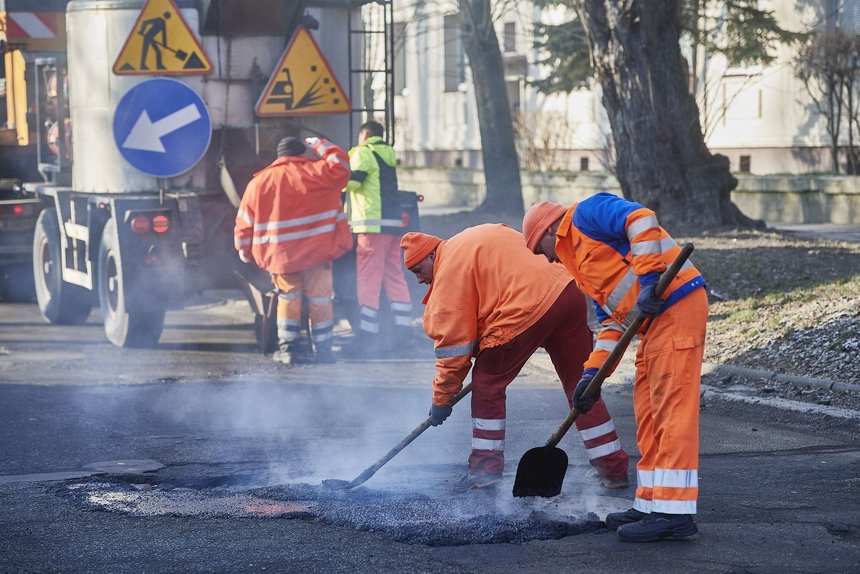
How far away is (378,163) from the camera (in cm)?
1017

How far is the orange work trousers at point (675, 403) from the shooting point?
192 inches

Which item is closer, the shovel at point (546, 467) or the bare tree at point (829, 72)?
the shovel at point (546, 467)

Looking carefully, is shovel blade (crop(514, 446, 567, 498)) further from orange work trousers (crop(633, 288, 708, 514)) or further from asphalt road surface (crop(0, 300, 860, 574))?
orange work trousers (crop(633, 288, 708, 514))

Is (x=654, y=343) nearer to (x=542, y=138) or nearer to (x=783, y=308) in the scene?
(x=783, y=308)

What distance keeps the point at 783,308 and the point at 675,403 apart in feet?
16.4

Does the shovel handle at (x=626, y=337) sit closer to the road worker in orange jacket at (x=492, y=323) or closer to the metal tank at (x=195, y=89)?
the road worker in orange jacket at (x=492, y=323)

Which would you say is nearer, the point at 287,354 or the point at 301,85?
the point at 287,354

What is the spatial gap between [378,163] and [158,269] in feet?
6.43

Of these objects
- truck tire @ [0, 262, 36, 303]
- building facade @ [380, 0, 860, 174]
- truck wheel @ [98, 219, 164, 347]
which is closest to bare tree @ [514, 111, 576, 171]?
building facade @ [380, 0, 860, 174]

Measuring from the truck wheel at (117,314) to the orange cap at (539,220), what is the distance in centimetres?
556

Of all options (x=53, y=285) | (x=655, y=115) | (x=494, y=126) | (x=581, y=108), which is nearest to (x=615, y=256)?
(x=655, y=115)

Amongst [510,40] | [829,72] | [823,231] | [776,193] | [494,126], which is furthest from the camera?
[510,40]

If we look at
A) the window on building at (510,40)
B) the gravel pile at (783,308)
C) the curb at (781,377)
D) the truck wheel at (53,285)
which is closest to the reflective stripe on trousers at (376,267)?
the gravel pile at (783,308)

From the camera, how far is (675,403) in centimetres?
489
